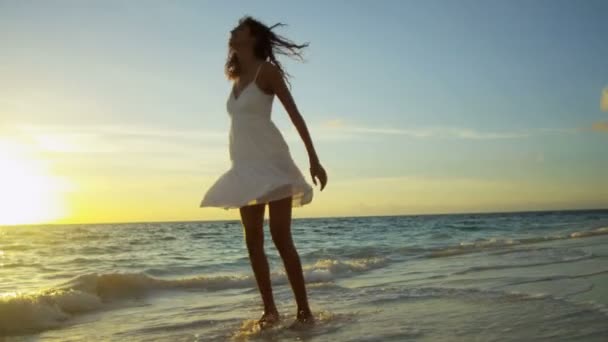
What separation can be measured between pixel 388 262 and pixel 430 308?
19.5ft

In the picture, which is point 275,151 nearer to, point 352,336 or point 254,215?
point 254,215

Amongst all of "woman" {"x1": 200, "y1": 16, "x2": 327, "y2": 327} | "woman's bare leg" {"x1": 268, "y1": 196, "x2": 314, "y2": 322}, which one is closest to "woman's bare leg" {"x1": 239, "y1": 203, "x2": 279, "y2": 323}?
"woman" {"x1": 200, "y1": 16, "x2": 327, "y2": 327}

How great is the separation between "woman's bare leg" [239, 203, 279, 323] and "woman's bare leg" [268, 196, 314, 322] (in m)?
0.12

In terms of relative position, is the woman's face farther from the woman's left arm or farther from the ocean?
the ocean

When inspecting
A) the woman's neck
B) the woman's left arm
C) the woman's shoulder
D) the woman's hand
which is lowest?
the woman's hand

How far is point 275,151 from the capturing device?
138 inches

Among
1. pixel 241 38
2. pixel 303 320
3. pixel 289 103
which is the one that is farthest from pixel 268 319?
pixel 241 38

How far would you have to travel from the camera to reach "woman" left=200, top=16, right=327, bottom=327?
11.2 ft

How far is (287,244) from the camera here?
3.57 meters

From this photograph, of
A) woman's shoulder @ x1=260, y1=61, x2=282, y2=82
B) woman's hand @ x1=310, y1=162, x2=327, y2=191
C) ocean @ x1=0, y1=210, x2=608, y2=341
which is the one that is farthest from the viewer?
woman's shoulder @ x1=260, y1=61, x2=282, y2=82

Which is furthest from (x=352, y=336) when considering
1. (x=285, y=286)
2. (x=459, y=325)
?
(x=285, y=286)

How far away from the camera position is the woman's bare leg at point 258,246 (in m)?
3.59

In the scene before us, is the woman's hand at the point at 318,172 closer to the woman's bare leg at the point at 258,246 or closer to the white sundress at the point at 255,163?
the white sundress at the point at 255,163

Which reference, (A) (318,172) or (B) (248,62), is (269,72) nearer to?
(B) (248,62)
